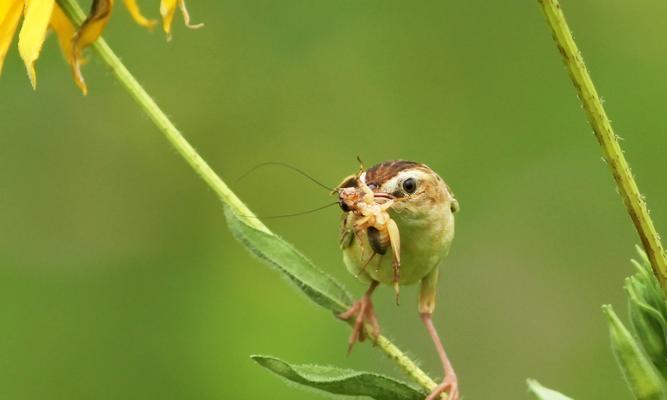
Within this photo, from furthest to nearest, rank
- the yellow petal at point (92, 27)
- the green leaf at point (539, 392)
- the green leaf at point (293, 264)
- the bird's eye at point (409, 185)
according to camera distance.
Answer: the bird's eye at point (409, 185)
the yellow petal at point (92, 27)
the green leaf at point (293, 264)
the green leaf at point (539, 392)

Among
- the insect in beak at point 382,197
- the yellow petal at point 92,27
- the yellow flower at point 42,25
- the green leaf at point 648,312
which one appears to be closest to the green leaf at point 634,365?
the green leaf at point 648,312

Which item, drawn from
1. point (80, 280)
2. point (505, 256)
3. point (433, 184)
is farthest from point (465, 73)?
point (433, 184)

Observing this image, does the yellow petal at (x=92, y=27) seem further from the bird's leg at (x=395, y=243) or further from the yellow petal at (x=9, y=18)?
the bird's leg at (x=395, y=243)

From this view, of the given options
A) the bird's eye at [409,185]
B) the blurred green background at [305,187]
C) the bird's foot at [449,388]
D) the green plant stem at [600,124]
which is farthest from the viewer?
the blurred green background at [305,187]

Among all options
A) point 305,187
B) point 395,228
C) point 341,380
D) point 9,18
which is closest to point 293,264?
point 341,380

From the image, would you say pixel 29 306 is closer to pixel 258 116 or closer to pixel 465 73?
pixel 258 116

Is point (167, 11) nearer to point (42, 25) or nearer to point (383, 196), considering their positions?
point (42, 25)

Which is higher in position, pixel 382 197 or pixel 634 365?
pixel 382 197

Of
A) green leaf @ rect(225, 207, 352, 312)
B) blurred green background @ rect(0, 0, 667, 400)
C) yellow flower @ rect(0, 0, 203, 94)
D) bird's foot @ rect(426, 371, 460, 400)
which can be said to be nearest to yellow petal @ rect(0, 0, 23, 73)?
yellow flower @ rect(0, 0, 203, 94)
